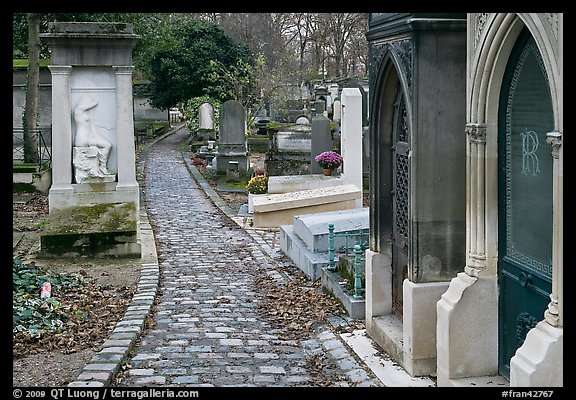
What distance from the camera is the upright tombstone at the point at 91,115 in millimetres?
12500

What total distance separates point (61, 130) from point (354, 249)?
553 centimetres

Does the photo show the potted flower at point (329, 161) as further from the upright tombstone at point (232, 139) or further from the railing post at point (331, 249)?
the railing post at point (331, 249)

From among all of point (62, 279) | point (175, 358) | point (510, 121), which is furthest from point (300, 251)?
point (510, 121)

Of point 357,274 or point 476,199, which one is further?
point 357,274

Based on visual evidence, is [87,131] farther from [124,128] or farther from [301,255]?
[301,255]

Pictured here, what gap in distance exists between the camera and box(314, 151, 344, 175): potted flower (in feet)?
61.0

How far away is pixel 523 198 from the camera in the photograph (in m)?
5.52

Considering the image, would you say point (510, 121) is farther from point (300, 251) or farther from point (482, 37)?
point (300, 251)

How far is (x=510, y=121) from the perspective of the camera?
567 centimetres

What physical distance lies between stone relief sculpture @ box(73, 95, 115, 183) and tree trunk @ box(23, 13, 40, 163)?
8340mm

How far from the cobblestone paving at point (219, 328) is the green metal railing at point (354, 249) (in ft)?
2.02

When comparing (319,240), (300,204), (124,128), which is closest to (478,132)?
(319,240)

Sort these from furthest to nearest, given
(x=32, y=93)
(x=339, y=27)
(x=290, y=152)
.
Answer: (x=339, y=27)
(x=290, y=152)
(x=32, y=93)

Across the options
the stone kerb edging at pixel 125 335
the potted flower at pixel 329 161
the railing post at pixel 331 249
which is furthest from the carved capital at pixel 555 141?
the potted flower at pixel 329 161
